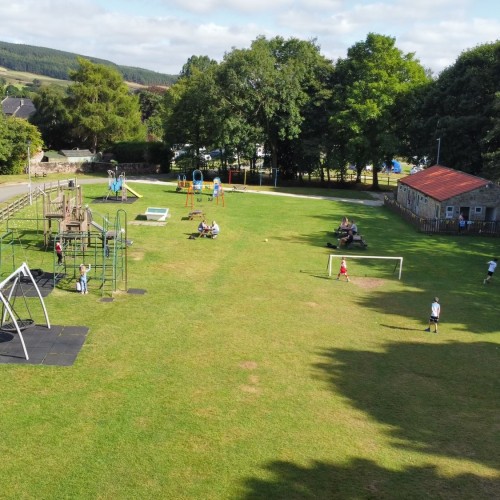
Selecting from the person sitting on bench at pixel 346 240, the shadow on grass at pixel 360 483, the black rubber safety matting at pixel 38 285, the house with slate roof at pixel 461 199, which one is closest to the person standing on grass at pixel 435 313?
the shadow on grass at pixel 360 483

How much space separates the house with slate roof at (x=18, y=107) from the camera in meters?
114

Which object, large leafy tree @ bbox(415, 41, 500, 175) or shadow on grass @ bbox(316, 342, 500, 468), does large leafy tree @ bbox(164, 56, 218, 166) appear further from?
shadow on grass @ bbox(316, 342, 500, 468)

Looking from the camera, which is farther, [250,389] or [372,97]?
[372,97]

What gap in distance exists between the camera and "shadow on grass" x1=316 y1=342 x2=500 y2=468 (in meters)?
13.3

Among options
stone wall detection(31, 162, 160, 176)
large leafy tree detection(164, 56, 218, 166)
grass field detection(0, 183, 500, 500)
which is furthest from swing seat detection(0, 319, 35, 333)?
stone wall detection(31, 162, 160, 176)

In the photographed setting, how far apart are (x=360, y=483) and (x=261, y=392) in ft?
14.6

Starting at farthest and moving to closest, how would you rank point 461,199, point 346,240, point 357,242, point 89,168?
point 89,168, point 461,199, point 357,242, point 346,240

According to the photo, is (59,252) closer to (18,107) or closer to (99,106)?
(99,106)

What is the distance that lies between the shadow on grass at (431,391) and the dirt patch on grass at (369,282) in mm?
7227

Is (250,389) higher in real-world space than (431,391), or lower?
lower

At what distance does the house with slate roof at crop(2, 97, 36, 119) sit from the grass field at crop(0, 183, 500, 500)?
97.2 meters

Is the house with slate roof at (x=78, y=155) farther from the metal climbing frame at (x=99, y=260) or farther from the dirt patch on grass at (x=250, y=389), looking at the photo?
the dirt patch on grass at (x=250, y=389)

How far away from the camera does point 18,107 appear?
394 ft

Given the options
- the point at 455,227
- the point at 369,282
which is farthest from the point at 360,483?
the point at 455,227
